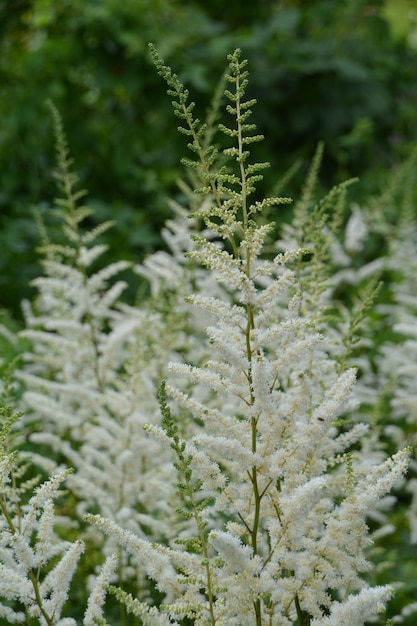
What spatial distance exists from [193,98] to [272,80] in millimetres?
847

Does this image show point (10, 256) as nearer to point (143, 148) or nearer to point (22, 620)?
point (143, 148)

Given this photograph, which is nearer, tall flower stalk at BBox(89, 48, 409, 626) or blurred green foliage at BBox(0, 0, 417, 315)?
tall flower stalk at BBox(89, 48, 409, 626)

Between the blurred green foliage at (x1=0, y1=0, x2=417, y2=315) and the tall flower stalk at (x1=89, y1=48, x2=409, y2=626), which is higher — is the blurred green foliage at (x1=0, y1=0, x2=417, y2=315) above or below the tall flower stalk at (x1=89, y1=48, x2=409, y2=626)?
above

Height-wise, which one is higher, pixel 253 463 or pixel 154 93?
pixel 154 93

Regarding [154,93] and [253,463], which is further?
[154,93]

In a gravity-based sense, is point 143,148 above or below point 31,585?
above

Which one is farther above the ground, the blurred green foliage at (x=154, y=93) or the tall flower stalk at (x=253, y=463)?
the blurred green foliage at (x=154, y=93)

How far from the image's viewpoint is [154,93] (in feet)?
22.6

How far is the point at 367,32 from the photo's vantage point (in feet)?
25.6

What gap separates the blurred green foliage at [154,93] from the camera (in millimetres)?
6367

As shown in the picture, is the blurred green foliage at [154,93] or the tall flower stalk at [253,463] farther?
the blurred green foliage at [154,93]

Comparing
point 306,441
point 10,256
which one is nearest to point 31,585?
point 306,441

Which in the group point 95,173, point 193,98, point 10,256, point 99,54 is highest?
point 99,54

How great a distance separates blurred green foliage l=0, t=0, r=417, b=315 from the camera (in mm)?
6367
